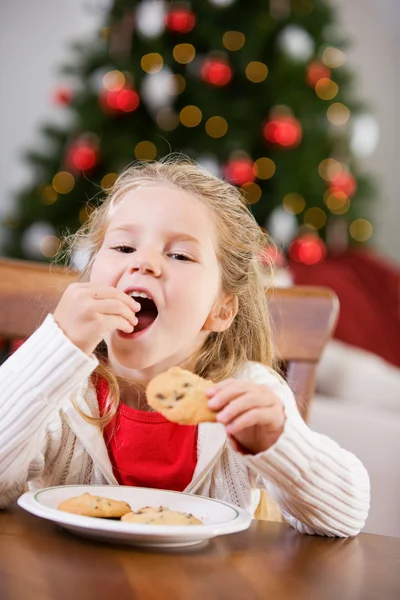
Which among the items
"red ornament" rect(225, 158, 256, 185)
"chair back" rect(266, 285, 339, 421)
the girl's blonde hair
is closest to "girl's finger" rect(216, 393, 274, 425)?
the girl's blonde hair

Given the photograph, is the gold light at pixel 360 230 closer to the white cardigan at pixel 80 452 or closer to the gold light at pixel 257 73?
the gold light at pixel 257 73

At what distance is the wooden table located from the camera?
0.64m

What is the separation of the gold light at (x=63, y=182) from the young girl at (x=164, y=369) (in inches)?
102

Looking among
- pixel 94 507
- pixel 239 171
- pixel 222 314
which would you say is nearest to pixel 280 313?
pixel 222 314

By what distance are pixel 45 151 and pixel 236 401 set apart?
3.43m

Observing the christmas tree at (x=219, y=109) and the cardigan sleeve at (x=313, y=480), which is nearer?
the cardigan sleeve at (x=313, y=480)

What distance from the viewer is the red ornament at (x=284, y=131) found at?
3.76 meters

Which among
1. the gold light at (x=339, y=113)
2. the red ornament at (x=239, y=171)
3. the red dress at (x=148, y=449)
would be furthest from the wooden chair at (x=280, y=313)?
the gold light at (x=339, y=113)

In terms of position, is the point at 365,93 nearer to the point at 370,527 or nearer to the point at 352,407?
the point at 352,407

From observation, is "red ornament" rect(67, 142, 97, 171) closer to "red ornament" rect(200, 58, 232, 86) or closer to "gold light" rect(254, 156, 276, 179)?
"red ornament" rect(200, 58, 232, 86)

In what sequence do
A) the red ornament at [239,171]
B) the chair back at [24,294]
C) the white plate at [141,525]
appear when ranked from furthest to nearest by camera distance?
1. the red ornament at [239,171]
2. the chair back at [24,294]
3. the white plate at [141,525]

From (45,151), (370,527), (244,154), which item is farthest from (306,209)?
(370,527)

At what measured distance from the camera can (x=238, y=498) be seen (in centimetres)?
116

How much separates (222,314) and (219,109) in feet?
8.94
